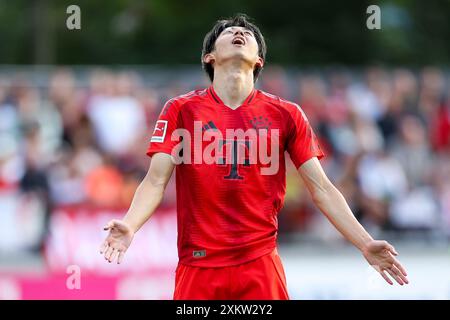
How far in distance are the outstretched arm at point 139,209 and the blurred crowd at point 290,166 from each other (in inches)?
255

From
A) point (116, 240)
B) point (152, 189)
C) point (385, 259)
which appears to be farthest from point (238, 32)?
point (385, 259)

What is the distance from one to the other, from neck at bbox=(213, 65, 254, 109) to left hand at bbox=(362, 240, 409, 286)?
1.20 meters

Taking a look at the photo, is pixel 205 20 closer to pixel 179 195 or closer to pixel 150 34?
pixel 150 34

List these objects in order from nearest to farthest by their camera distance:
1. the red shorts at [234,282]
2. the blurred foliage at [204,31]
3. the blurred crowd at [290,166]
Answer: the red shorts at [234,282] < the blurred crowd at [290,166] < the blurred foliage at [204,31]

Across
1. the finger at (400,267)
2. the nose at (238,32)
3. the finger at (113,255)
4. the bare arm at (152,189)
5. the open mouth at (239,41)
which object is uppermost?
the nose at (238,32)

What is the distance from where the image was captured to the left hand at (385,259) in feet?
21.4

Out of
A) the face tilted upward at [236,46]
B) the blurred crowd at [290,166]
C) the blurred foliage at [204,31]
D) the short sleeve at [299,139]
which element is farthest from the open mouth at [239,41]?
the blurred foliage at [204,31]

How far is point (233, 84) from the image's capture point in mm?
6703

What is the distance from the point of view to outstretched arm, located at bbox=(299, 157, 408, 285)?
21.5 ft

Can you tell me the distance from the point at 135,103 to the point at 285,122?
829 centimetres

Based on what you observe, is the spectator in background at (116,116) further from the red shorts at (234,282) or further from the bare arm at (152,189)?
the red shorts at (234,282)

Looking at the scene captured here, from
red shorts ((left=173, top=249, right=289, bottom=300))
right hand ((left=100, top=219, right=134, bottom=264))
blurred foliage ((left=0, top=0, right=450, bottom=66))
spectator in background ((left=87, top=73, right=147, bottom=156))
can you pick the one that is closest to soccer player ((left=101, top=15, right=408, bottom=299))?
red shorts ((left=173, top=249, right=289, bottom=300))

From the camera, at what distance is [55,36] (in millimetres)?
28797
